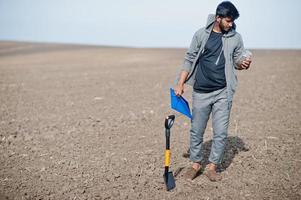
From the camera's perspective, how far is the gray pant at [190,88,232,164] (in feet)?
16.3

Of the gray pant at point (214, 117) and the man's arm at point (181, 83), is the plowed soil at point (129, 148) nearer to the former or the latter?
the gray pant at point (214, 117)

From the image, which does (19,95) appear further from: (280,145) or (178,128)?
(280,145)

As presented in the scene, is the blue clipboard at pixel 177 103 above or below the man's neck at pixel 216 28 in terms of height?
below

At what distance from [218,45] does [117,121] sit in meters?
4.48

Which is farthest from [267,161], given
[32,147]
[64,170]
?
[32,147]

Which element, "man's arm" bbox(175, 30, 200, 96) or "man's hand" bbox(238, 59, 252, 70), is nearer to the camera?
"man's hand" bbox(238, 59, 252, 70)

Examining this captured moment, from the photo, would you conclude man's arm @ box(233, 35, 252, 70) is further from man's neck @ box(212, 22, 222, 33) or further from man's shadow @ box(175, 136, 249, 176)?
man's shadow @ box(175, 136, 249, 176)

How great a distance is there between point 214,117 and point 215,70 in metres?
0.60

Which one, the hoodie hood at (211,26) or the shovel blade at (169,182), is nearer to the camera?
the hoodie hood at (211,26)

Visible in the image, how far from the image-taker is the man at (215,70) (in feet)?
15.8

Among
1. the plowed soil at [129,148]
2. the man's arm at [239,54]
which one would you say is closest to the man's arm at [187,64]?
the man's arm at [239,54]

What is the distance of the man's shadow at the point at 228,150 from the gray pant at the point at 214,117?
59 cm

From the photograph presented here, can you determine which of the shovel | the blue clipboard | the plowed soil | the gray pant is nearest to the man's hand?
the gray pant

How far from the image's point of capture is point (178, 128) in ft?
26.9
